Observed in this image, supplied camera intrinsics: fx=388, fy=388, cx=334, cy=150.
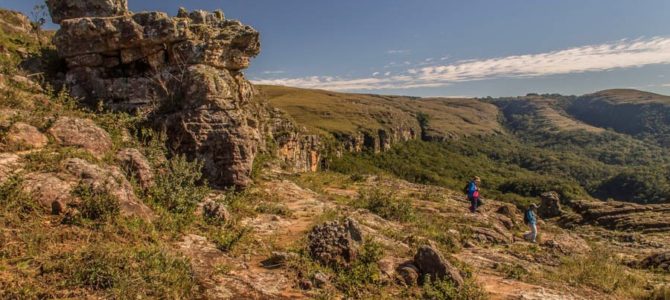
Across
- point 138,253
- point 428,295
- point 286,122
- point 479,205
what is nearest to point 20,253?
point 138,253

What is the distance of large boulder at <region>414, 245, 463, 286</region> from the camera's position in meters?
8.77

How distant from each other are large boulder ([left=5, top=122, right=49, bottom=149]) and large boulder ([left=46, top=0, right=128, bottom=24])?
12.4 metres

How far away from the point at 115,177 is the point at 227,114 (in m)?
6.24

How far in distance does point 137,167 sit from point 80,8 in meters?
14.5

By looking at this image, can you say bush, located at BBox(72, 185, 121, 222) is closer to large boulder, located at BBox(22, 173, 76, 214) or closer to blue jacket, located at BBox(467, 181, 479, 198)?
large boulder, located at BBox(22, 173, 76, 214)

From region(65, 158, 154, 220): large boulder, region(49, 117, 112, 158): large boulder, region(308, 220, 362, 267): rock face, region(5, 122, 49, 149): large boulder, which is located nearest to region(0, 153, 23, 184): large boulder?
region(5, 122, 49, 149): large boulder

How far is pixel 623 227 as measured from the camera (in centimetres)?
2878

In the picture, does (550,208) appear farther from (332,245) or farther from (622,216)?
(332,245)

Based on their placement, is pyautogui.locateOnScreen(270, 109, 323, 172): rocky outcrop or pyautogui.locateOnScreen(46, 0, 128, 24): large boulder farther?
pyautogui.locateOnScreen(270, 109, 323, 172): rocky outcrop

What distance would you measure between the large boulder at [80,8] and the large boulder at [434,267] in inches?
790

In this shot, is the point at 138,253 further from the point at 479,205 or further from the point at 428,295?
the point at 479,205

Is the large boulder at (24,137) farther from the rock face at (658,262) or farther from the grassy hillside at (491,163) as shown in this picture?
the grassy hillside at (491,163)

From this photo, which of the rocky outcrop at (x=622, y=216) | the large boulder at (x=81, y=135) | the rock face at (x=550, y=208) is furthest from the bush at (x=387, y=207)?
the rock face at (x=550, y=208)

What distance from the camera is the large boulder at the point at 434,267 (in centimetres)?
877
